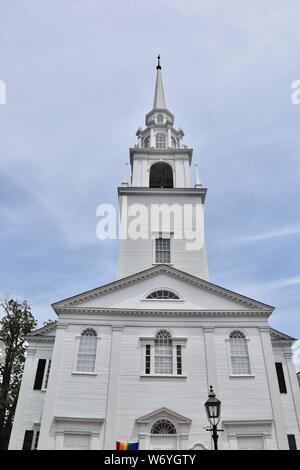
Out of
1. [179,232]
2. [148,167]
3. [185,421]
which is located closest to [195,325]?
[185,421]

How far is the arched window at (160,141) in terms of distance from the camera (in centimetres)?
3334

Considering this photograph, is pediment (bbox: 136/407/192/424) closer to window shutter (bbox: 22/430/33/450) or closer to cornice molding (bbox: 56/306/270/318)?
cornice molding (bbox: 56/306/270/318)

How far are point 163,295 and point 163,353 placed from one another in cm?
352

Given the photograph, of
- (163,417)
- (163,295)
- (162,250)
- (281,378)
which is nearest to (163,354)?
(163,417)

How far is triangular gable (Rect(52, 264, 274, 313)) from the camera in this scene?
21.2 meters

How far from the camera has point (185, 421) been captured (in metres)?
18.1

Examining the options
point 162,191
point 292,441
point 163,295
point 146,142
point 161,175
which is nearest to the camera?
point 292,441

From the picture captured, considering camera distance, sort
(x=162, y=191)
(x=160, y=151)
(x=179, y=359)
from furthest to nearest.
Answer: (x=160, y=151), (x=162, y=191), (x=179, y=359)

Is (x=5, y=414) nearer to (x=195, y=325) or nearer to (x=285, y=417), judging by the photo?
(x=195, y=325)

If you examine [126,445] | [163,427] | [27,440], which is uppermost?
[163,427]

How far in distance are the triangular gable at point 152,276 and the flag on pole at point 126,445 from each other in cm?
771

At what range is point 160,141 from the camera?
111 feet

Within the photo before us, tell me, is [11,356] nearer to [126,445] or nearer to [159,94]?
[126,445]

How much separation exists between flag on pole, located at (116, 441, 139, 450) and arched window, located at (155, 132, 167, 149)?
79.5 ft
